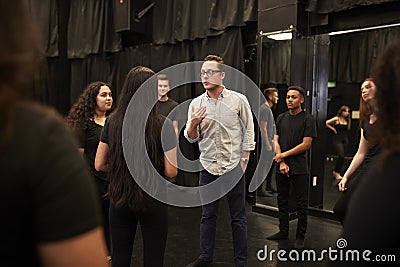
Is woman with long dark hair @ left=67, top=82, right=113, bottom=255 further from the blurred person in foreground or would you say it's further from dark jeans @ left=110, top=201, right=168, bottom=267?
the blurred person in foreground

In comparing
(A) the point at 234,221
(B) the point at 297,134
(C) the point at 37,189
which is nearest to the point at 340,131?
(B) the point at 297,134

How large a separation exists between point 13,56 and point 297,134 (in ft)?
9.72

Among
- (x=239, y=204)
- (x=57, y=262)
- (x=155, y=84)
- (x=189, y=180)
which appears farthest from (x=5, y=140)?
(x=189, y=180)

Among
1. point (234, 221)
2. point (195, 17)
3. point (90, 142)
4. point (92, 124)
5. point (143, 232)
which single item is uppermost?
point (195, 17)

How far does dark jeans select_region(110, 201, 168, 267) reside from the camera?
1.85 meters

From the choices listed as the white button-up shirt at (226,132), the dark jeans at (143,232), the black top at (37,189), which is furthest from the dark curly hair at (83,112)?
the black top at (37,189)

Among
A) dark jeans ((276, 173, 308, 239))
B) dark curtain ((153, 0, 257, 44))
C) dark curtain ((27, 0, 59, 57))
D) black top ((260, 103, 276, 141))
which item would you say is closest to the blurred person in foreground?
dark jeans ((276, 173, 308, 239))

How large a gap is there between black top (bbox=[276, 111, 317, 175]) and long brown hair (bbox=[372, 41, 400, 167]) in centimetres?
255

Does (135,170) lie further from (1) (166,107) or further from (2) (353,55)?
(2) (353,55)

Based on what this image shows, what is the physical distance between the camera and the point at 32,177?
55 centimetres

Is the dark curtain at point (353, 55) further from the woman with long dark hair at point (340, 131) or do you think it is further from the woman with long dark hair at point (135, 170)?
the woman with long dark hair at point (135, 170)

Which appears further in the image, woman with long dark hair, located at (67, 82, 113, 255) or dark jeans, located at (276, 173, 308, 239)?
dark jeans, located at (276, 173, 308, 239)

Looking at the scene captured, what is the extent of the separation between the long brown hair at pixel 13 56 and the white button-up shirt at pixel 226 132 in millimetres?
2106

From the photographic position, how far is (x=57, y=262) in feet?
1.88
